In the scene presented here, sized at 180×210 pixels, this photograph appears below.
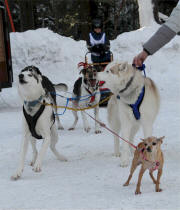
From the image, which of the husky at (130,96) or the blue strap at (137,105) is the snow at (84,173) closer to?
the husky at (130,96)

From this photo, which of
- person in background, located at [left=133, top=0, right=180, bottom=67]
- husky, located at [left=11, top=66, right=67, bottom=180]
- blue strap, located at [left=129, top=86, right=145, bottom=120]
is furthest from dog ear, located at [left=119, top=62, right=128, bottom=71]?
husky, located at [left=11, top=66, right=67, bottom=180]

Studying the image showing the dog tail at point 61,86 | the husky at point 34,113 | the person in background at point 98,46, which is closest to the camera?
the husky at point 34,113

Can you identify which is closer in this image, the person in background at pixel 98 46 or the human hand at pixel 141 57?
the human hand at pixel 141 57

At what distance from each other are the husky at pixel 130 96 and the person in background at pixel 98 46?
4.67 m

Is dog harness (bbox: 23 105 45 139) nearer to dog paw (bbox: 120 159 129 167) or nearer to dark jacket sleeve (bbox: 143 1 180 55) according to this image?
dog paw (bbox: 120 159 129 167)

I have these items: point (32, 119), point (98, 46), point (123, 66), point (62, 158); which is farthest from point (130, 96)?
point (98, 46)

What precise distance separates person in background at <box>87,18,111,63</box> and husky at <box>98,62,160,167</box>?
4667mm

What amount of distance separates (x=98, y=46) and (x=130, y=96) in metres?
4.95

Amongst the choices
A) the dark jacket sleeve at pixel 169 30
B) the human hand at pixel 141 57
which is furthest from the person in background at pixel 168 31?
the human hand at pixel 141 57

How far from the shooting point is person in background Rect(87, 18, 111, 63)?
8.77 meters

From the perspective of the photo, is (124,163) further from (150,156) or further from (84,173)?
(150,156)

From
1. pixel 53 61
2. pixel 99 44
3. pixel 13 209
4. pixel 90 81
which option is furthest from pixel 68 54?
pixel 13 209

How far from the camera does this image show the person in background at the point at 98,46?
8.77 meters

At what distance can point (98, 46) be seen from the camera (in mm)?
8742
